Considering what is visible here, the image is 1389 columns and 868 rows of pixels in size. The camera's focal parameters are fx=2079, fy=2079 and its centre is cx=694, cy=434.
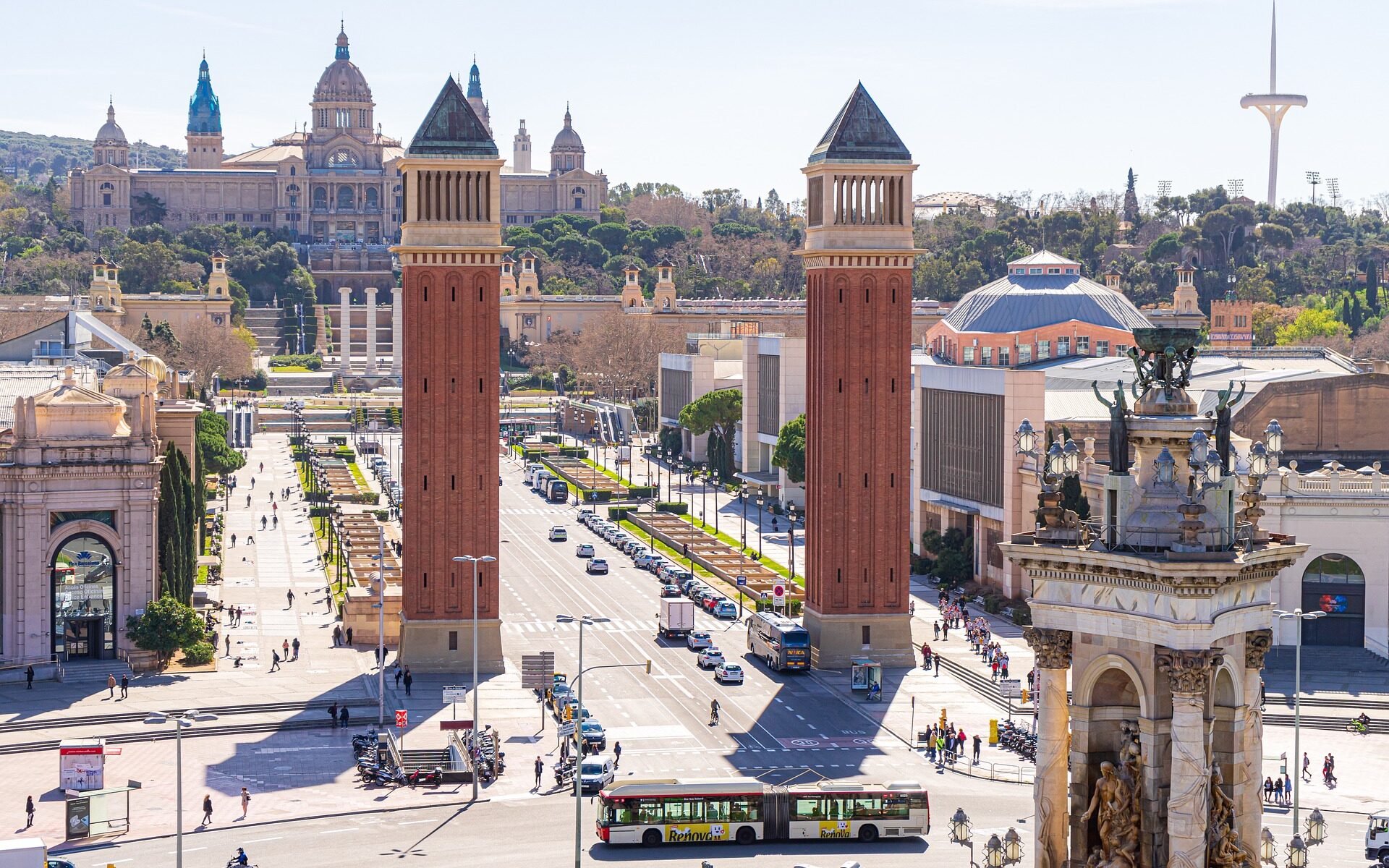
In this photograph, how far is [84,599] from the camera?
92.6 m

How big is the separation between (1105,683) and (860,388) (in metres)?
67.7

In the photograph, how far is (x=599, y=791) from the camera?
70.2m

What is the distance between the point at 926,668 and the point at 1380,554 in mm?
21083

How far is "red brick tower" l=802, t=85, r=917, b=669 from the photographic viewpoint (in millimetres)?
94500

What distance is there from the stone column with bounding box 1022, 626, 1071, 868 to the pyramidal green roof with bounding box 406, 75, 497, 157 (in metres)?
66.5

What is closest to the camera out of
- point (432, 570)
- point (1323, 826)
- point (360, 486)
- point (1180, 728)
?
point (1180, 728)

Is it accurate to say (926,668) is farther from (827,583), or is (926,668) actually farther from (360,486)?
(360,486)

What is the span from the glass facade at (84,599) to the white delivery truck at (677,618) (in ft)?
86.0

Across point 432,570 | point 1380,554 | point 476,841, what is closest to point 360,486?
point 432,570

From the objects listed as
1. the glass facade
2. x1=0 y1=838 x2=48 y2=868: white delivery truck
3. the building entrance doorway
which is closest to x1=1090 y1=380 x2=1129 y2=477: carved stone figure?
x1=0 y1=838 x2=48 y2=868: white delivery truck

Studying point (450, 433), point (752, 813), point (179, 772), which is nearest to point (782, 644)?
point (450, 433)

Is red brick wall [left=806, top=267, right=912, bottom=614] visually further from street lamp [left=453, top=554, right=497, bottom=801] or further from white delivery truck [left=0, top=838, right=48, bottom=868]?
white delivery truck [left=0, top=838, right=48, bottom=868]

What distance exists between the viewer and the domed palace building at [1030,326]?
145 metres

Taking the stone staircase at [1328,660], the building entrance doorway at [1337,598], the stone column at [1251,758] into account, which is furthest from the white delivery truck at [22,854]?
the building entrance doorway at [1337,598]
